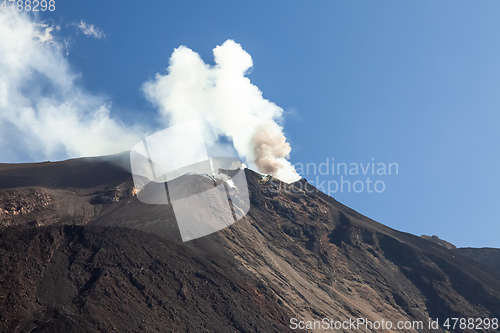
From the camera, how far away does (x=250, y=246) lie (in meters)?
90.6

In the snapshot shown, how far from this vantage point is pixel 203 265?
7125 cm

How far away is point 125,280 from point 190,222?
31699 mm

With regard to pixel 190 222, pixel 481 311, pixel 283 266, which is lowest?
pixel 481 311

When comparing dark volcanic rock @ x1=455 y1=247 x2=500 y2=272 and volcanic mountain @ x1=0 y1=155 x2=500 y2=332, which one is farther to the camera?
dark volcanic rock @ x1=455 y1=247 x2=500 y2=272

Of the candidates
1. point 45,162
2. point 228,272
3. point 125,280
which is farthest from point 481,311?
point 45,162

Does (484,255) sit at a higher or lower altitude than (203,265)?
higher

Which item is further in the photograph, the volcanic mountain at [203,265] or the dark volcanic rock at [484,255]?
the dark volcanic rock at [484,255]

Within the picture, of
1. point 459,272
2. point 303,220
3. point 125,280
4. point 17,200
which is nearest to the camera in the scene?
point 125,280

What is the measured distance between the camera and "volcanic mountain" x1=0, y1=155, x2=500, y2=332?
51.4 m

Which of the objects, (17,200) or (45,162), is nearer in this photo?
(17,200)

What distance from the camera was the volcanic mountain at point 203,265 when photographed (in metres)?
51.4

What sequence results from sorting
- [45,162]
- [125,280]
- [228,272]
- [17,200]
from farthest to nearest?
[45,162], [17,200], [228,272], [125,280]

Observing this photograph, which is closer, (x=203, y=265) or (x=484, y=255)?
(x=203, y=265)

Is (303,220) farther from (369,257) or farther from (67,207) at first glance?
(67,207)
